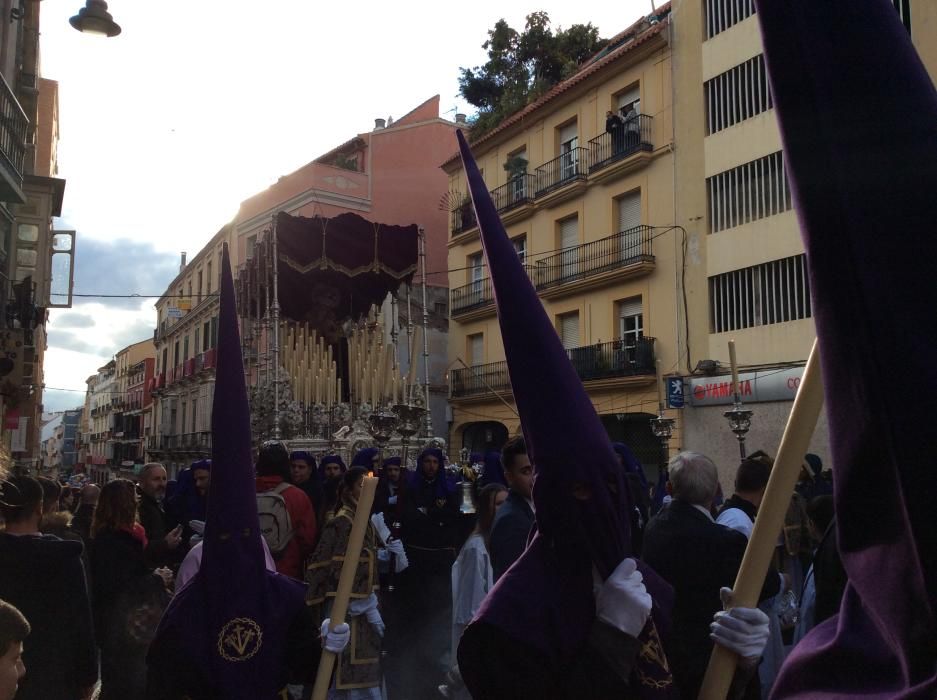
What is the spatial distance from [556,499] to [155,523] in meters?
4.38

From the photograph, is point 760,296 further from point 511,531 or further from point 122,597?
point 122,597

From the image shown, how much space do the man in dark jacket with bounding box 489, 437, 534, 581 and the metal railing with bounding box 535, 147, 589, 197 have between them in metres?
18.0

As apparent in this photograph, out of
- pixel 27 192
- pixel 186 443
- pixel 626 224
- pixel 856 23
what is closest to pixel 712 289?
pixel 626 224

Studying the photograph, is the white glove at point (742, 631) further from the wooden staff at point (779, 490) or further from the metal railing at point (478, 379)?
the metal railing at point (478, 379)

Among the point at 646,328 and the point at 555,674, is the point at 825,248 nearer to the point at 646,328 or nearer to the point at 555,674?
the point at 555,674

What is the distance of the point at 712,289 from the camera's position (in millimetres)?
17969

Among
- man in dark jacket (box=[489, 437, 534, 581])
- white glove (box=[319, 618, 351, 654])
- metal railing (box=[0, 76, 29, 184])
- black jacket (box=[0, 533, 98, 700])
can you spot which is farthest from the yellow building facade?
white glove (box=[319, 618, 351, 654])

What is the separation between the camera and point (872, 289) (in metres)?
1.06

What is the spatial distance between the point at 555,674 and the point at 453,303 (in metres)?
24.2

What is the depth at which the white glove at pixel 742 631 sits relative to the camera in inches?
69.8

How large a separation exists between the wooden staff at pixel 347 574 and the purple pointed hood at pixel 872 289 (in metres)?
1.56

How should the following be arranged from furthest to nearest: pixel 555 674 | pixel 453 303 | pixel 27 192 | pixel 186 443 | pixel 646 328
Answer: pixel 186 443 < pixel 453 303 < pixel 646 328 < pixel 27 192 < pixel 555 674

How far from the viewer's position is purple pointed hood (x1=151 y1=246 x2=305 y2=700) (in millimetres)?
2900

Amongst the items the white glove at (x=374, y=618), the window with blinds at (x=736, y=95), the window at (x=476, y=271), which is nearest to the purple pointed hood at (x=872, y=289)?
the white glove at (x=374, y=618)
